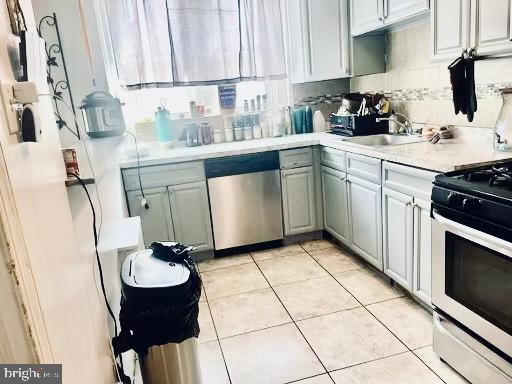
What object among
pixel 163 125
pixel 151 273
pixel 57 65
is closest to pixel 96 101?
pixel 57 65

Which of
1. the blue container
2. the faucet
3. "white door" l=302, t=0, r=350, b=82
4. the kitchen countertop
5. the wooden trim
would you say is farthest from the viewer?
the blue container

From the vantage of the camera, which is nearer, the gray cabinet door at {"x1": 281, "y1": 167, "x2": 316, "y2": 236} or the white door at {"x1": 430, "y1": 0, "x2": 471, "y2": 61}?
the white door at {"x1": 430, "y1": 0, "x2": 471, "y2": 61}

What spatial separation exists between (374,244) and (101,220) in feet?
5.82

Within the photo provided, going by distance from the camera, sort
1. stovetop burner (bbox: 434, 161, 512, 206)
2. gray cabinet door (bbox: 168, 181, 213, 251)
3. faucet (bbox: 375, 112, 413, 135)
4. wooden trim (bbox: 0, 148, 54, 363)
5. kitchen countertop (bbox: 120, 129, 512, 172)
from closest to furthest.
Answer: wooden trim (bbox: 0, 148, 54, 363) < stovetop burner (bbox: 434, 161, 512, 206) < kitchen countertop (bbox: 120, 129, 512, 172) < faucet (bbox: 375, 112, 413, 135) < gray cabinet door (bbox: 168, 181, 213, 251)

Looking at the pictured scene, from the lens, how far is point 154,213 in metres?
3.08

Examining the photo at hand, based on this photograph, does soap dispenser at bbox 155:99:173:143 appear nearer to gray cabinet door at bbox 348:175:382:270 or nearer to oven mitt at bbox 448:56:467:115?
gray cabinet door at bbox 348:175:382:270

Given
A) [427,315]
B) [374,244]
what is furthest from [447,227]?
[374,244]

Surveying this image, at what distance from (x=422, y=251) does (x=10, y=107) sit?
210 cm

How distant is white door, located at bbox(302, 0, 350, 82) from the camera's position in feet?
10.7

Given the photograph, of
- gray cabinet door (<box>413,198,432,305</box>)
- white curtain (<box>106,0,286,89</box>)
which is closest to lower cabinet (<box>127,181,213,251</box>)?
white curtain (<box>106,0,286,89</box>)

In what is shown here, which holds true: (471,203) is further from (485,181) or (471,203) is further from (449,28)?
(449,28)

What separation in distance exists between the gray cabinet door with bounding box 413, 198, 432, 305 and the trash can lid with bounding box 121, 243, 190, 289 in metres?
1.33

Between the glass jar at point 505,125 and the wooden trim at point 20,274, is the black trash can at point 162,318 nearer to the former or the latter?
the wooden trim at point 20,274

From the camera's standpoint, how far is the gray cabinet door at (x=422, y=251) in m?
2.13
